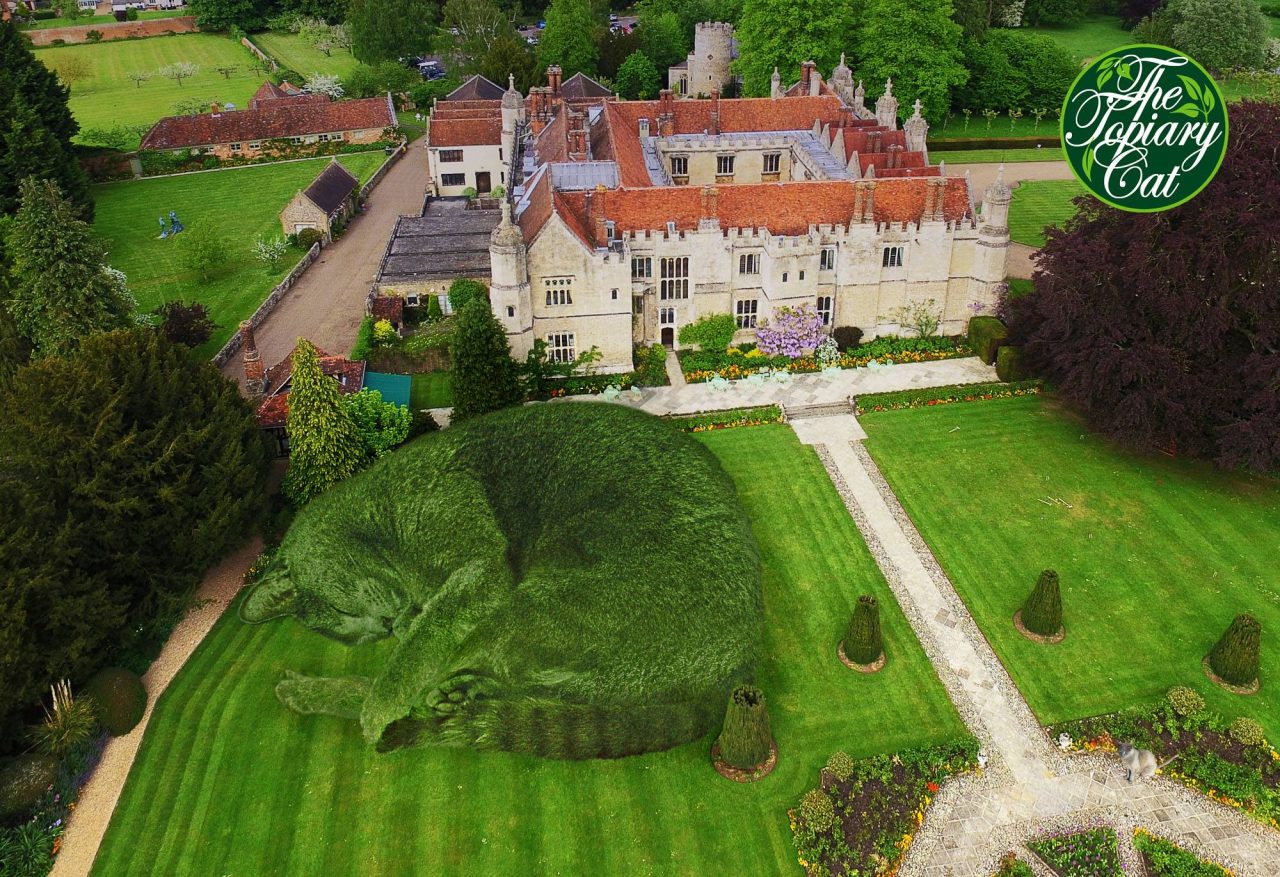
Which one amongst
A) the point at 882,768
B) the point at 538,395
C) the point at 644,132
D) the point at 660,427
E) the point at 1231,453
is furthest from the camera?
the point at 644,132

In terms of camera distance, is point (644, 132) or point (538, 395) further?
point (644, 132)

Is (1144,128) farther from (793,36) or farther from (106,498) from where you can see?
(793,36)

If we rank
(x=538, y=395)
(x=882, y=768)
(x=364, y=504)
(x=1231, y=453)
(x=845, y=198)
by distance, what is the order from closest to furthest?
(x=882, y=768), (x=364, y=504), (x=1231, y=453), (x=538, y=395), (x=845, y=198)

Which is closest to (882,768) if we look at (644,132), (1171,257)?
(1171,257)

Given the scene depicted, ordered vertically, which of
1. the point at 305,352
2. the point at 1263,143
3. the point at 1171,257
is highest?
the point at 1263,143

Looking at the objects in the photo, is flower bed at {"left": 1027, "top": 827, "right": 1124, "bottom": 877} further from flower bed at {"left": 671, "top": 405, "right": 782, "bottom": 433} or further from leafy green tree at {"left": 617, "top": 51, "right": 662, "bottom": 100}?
leafy green tree at {"left": 617, "top": 51, "right": 662, "bottom": 100}

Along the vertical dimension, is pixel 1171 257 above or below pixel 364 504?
above

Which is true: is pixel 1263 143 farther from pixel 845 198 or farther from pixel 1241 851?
pixel 1241 851

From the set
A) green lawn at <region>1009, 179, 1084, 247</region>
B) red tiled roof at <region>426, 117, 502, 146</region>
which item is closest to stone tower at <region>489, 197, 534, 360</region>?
red tiled roof at <region>426, 117, 502, 146</region>
